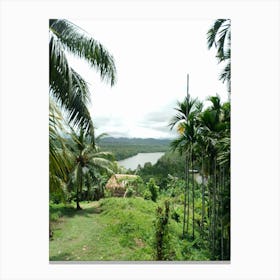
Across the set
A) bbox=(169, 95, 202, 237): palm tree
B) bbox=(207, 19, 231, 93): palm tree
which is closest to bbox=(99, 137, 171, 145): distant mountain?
bbox=(169, 95, 202, 237): palm tree

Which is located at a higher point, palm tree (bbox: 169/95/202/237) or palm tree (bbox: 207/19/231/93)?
palm tree (bbox: 207/19/231/93)

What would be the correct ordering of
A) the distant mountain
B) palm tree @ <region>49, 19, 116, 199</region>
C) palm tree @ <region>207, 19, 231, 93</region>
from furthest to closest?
the distant mountain → palm tree @ <region>207, 19, 231, 93</region> → palm tree @ <region>49, 19, 116, 199</region>

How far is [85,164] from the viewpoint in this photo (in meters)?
3.02

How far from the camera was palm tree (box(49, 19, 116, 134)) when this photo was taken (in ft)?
8.63

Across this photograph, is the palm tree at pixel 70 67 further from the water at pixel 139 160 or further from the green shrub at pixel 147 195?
the green shrub at pixel 147 195

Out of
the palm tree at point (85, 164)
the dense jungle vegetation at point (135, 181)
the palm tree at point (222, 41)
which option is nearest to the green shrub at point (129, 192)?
the dense jungle vegetation at point (135, 181)

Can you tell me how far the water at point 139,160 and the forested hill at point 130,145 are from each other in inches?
1.8

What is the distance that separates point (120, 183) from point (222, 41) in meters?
1.95

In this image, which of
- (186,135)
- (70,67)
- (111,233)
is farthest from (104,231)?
(70,67)

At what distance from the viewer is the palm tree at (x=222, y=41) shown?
2.78 meters

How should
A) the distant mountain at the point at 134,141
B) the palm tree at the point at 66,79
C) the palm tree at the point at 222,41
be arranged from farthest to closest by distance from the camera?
the distant mountain at the point at 134,141, the palm tree at the point at 222,41, the palm tree at the point at 66,79

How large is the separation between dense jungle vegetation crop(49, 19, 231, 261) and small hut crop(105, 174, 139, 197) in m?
0.04

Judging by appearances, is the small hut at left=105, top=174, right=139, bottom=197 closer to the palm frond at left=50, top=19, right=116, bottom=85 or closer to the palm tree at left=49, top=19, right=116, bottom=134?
the palm tree at left=49, top=19, right=116, bottom=134

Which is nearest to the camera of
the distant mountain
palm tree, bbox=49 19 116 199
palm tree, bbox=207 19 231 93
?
palm tree, bbox=49 19 116 199
